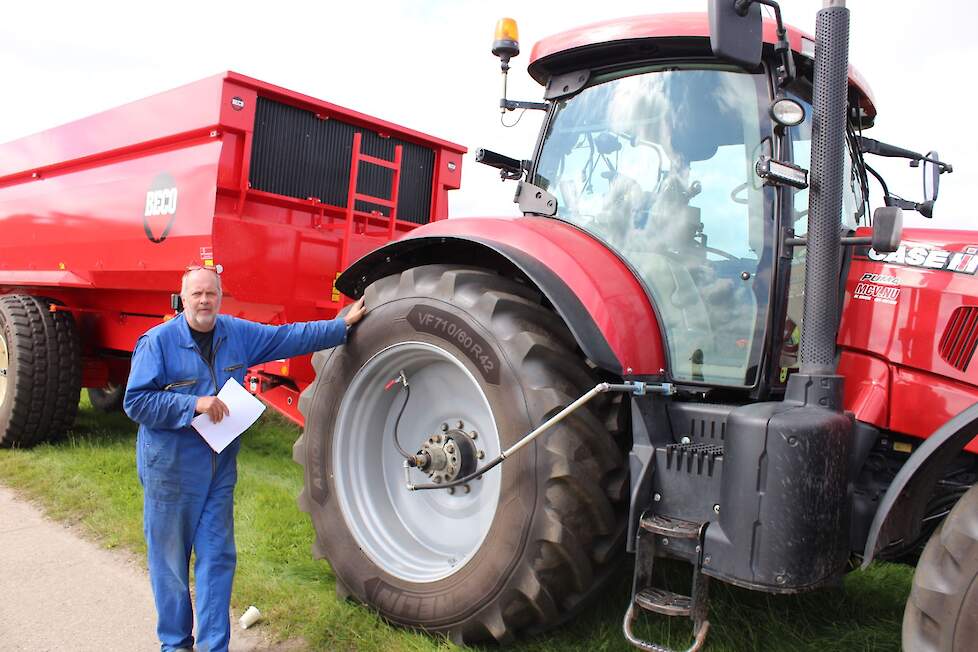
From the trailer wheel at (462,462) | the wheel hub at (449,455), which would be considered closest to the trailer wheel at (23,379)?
the trailer wheel at (462,462)

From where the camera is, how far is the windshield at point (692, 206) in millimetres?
2707

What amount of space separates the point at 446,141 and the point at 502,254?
9.79 ft

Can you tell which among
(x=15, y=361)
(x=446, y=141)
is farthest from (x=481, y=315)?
(x=15, y=361)

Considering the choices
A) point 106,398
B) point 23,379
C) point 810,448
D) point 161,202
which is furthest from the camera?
point 106,398

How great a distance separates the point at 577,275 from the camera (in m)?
2.76

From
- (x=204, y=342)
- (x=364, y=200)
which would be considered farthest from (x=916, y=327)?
(x=364, y=200)

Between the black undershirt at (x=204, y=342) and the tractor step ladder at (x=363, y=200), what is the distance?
72.0 inches

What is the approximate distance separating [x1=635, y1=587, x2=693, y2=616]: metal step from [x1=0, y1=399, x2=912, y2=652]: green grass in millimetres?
452

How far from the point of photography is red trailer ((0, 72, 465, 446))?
177 inches

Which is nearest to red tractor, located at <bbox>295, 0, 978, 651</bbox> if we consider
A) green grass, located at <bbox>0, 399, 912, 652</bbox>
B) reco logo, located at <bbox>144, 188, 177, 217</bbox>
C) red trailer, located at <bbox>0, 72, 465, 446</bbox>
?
green grass, located at <bbox>0, 399, 912, 652</bbox>

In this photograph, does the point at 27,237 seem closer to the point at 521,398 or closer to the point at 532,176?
the point at 532,176

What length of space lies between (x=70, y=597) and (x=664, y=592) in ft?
8.48

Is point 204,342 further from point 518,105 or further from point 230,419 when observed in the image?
point 518,105

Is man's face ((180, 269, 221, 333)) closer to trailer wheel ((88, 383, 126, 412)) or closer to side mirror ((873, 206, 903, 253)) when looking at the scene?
side mirror ((873, 206, 903, 253))
